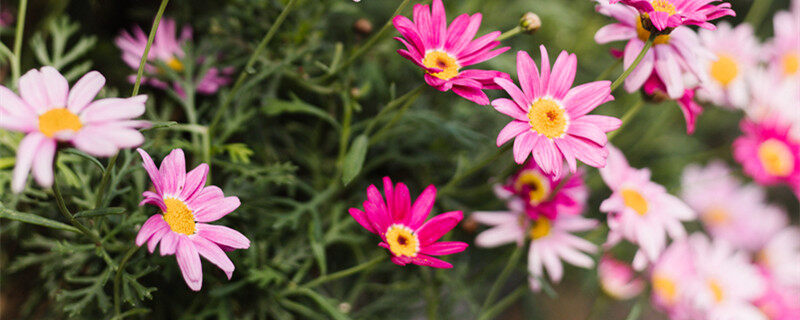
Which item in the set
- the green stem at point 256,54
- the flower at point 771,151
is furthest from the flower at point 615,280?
the green stem at point 256,54

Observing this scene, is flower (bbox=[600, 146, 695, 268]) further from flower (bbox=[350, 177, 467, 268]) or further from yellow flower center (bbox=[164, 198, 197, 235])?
yellow flower center (bbox=[164, 198, 197, 235])

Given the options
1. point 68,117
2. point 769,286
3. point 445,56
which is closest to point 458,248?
point 445,56

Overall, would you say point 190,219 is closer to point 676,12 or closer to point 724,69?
point 676,12

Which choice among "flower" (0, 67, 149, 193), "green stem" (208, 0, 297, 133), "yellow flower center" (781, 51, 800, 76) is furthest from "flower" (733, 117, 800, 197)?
"flower" (0, 67, 149, 193)

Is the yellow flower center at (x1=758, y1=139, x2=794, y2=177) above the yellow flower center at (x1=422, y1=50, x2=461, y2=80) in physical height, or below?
below

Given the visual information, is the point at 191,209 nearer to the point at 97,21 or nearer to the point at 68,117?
the point at 68,117

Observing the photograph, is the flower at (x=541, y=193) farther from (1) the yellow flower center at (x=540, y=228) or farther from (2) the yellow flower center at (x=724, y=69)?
(2) the yellow flower center at (x=724, y=69)

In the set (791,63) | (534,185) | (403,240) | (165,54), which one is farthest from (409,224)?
(791,63)
